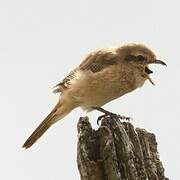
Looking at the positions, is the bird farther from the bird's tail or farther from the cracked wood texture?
the cracked wood texture

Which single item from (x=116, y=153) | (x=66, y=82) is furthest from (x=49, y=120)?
(x=116, y=153)

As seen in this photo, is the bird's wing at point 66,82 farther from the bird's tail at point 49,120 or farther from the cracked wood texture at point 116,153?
the cracked wood texture at point 116,153

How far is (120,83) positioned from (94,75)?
37cm

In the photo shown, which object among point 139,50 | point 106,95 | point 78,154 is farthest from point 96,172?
point 139,50

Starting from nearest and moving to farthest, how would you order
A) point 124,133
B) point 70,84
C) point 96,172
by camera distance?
point 96,172, point 124,133, point 70,84

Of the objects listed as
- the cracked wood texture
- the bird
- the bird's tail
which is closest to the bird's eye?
the bird

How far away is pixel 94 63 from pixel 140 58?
0.65 m

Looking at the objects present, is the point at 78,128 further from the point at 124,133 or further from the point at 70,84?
the point at 70,84

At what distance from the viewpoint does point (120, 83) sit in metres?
8.49

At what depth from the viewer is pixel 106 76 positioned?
8.41 meters

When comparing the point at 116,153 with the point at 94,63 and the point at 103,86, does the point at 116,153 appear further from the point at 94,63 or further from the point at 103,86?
the point at 94,63

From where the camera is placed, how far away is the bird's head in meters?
8.64

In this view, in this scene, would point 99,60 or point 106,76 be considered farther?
point 99,60

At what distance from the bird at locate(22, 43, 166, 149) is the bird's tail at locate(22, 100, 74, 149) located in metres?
0.02
